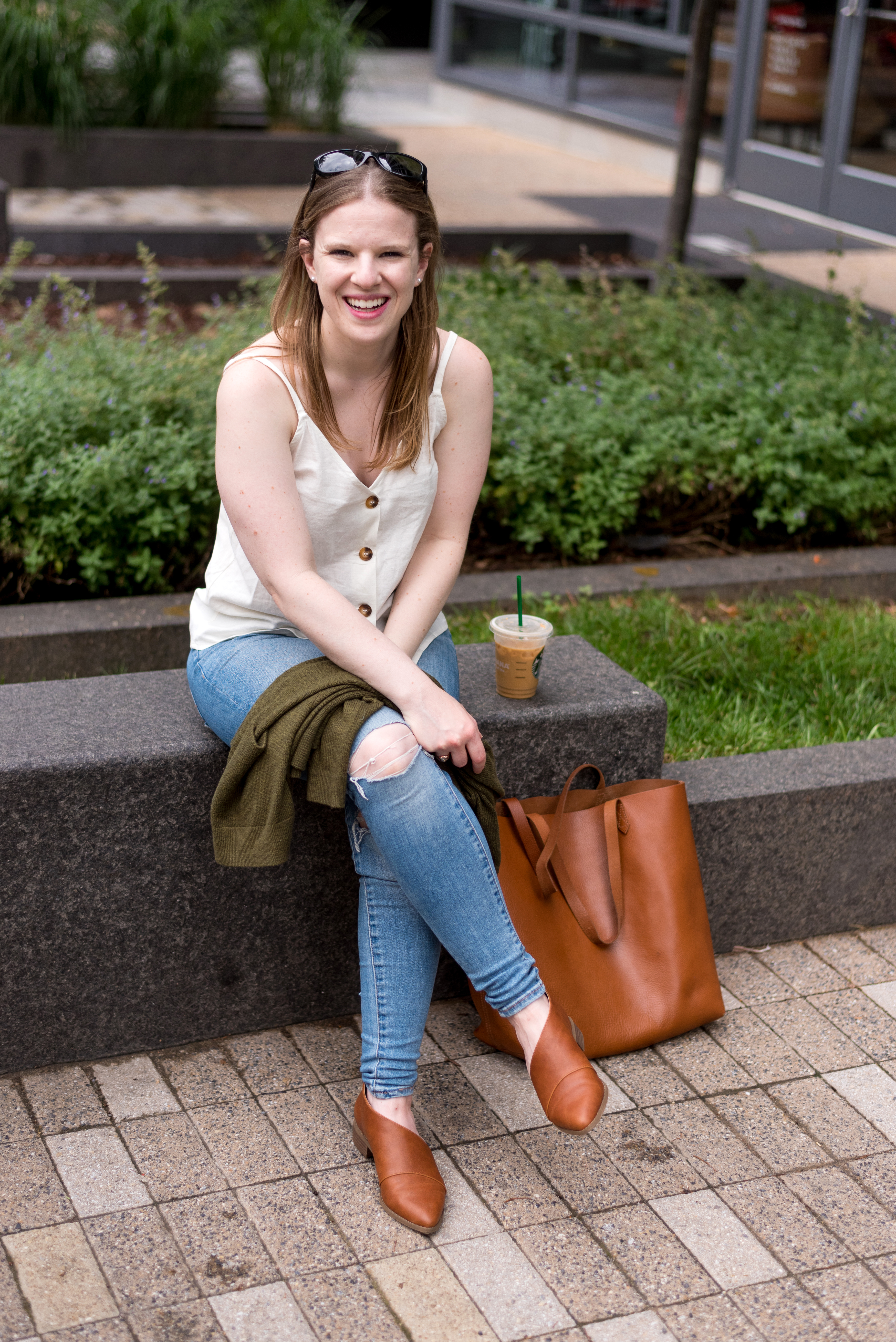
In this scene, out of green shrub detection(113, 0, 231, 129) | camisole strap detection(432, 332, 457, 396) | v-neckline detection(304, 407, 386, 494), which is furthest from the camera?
green shrub detection(113, 0, 231, 129)

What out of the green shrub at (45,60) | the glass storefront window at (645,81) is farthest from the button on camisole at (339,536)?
the glass storefront window at (645,81)

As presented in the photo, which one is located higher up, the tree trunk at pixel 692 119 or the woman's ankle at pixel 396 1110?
the tree trunk at pixel 692 119

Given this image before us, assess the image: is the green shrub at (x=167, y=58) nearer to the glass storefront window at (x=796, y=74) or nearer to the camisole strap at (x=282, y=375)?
the glass storefront window at (x=796, y=74)

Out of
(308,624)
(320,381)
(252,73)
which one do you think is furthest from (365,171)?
(252,73)

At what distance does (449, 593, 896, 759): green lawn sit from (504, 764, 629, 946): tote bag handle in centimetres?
80

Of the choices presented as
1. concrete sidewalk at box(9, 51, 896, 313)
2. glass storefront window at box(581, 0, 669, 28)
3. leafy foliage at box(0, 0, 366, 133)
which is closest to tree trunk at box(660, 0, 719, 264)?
concrete sidewalk at box(9, 51, 896, 313)

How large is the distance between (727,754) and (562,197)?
896 centimetres

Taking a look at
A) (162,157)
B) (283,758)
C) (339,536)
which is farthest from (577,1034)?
(162,157)

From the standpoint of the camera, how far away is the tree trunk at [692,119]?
6703mm

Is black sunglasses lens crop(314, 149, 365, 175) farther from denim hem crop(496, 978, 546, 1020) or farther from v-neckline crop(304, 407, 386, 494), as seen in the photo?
denim hem crop(496, 978, 546, 1020)

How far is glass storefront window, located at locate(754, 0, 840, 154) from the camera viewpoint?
36.3 feet

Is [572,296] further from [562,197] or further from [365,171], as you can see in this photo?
[562,197]

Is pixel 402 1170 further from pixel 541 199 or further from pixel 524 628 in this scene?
pixel 541 199

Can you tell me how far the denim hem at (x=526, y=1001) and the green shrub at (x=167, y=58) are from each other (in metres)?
10.1
